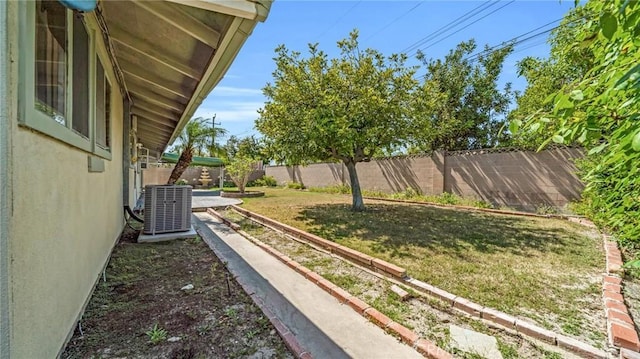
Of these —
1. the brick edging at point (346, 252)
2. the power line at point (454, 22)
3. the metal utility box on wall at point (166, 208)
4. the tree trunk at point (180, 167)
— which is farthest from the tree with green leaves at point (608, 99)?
the power line at point (454, 22)

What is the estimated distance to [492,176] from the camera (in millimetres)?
9891

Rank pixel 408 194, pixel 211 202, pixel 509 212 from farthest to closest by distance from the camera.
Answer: pixel 408 194
pixel 211 202
pixel 509 212

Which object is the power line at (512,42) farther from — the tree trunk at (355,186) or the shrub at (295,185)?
the shrub at (295,185)

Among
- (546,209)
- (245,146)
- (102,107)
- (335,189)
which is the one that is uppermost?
(245,146)

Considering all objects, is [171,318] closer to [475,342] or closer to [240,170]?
[475,342]

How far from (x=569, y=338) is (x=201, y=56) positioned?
4.77 metres

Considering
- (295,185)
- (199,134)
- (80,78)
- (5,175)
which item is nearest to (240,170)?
(295,185)

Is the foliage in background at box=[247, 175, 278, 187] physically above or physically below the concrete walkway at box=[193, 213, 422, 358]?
above

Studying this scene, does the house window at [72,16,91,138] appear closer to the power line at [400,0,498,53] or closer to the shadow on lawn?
the shadow on lawn

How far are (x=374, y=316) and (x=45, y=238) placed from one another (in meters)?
2.79

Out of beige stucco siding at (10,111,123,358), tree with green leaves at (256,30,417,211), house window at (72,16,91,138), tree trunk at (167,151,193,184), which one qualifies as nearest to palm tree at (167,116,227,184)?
tree with green leaves at (256,30,417,211)

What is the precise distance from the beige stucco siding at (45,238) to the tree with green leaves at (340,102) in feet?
18.9

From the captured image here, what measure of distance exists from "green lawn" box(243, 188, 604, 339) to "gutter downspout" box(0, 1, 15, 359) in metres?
3.84

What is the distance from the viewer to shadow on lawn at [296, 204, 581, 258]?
5156 millimetres
